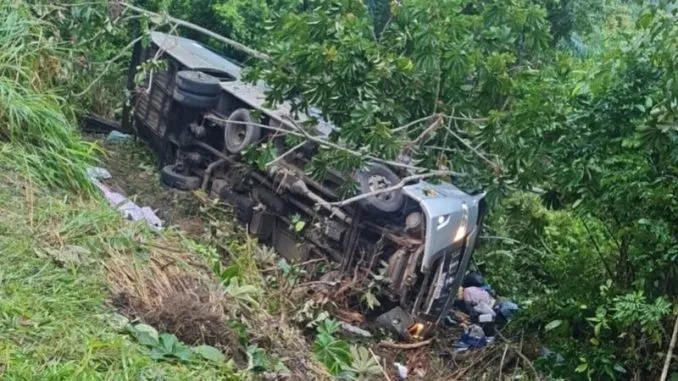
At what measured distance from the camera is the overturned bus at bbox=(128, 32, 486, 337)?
6.27m

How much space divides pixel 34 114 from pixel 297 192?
2.24 metres

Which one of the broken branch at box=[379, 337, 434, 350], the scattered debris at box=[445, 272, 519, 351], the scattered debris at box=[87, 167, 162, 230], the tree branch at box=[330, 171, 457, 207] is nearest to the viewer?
the scattered debris at box=[87, 167, 162, 230]

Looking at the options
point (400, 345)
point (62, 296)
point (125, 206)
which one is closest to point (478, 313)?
point (400, 345)

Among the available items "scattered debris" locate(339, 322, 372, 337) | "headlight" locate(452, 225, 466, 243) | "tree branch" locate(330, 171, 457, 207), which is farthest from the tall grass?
"headlight" locate(452, 225, 466, 243)

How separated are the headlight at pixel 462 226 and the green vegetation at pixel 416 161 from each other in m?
0.57

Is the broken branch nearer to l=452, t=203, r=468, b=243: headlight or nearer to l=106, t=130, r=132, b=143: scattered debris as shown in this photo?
l=452, t=203, r=468, b=243: headlight

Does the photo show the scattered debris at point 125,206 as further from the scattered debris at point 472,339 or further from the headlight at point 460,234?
the scattered debris at point 472,339

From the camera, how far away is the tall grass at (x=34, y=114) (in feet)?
17.3

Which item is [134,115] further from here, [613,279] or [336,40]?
[613,279]

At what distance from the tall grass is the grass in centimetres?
35

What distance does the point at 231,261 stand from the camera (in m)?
6.55

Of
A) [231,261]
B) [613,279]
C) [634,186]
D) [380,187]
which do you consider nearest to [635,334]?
[613,279]

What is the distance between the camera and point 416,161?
19.8ft

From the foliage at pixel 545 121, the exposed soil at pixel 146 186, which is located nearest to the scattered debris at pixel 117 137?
the exposed soil at pixel 146 186
